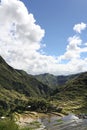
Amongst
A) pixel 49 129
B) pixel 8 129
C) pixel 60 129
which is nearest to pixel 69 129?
pixel 60 129

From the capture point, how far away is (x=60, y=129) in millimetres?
155125

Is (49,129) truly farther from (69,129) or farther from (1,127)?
(1,127)

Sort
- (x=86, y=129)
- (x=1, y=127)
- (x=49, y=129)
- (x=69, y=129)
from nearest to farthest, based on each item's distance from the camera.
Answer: (x=1, y=127), (x=86, y=129), (x=69, y=129), (x=49, y=129)

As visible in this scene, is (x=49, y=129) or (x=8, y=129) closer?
(x=8, y=129)

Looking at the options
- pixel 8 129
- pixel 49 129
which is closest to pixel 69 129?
pixel 49 129

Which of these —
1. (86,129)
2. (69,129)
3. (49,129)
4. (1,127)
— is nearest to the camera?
(1,127)

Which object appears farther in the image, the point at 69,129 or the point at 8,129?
the point at 69,129

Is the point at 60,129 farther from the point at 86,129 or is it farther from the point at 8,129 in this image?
the point at 8,129

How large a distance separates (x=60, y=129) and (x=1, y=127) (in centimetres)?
5915

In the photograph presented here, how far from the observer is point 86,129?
137 metres

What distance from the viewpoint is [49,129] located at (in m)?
164

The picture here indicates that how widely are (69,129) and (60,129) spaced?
8423 millimetres

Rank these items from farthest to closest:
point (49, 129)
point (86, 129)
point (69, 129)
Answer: point (49, 129) < point (69, 129) < point (86, 129)

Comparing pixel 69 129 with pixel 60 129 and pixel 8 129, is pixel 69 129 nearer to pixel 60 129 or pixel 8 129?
pixel 60 129
